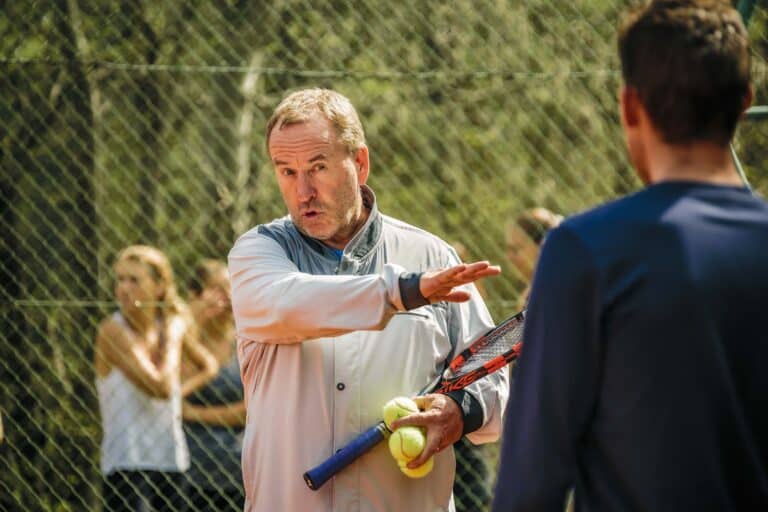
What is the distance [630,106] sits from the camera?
205 centimetres

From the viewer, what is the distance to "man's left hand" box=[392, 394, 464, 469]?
3.16 m

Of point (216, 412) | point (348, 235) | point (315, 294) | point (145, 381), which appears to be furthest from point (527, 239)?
point (315, 294)

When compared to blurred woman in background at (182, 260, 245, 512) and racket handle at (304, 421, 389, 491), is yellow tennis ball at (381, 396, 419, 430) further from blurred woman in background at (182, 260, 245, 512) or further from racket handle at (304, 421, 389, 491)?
blurred woman in background at (182, 260, 245, 512)

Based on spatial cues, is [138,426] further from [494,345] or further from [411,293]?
[411,293]

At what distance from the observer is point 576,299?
77.8 inches

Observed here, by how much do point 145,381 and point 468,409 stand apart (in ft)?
7.84

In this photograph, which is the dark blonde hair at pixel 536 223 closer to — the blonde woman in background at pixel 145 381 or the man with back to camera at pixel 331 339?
the blonde woman in background at pixel 145 381

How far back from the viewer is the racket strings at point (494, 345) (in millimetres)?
3262

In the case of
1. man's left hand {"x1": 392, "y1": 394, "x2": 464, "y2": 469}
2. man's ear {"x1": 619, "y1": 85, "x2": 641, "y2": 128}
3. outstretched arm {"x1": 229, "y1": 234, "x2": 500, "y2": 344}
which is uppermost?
man's ear {"x1": 619, "y1": 85, "x2": 641, "y2": 128}

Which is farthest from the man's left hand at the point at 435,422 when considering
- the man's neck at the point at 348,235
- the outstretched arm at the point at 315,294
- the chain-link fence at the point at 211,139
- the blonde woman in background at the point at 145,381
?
the blonde woman in background at the point at 145,381

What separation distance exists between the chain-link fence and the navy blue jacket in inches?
123

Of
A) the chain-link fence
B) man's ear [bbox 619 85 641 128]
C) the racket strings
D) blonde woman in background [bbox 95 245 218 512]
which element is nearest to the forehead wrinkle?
the racket strings

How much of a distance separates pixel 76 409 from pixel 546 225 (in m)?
2.11

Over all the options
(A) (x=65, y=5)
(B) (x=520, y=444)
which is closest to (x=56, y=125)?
(A) (x=65, y=5)
